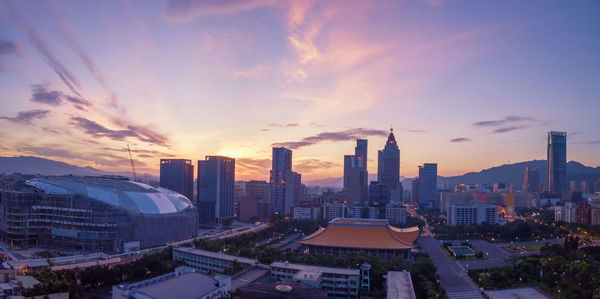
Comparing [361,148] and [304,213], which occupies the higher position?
[361,148]

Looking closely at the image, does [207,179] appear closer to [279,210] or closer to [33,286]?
[279,210]

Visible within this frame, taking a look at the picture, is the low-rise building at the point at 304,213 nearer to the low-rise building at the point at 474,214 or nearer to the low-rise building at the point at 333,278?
the low-rise building at the point at 474,214

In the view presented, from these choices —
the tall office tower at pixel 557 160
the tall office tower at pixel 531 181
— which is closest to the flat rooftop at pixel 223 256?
the tall office tower at pixel 557 160

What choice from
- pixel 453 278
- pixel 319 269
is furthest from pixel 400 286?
pixel 453 278

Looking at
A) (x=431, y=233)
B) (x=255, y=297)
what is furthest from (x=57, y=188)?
(x=431, y=233)

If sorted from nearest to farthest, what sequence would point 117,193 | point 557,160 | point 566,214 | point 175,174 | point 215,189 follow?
1. point 117,193
2. point 566,214
3. point 215,189
4. point 175,174
5. point 557,160

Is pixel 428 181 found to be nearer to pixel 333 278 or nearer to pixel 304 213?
pixel 304 213
